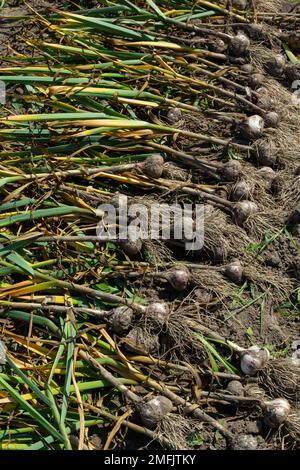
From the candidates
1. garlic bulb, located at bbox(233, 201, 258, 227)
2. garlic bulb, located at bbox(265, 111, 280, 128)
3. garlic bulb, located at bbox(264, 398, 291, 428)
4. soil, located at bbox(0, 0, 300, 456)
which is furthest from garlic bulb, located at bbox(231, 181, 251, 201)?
garlic bulb, located at bbox(264, 398, 291, 428)

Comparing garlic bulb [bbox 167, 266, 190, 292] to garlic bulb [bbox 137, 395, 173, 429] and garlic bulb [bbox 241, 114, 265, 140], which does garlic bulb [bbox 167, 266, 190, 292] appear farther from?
garlic bulb [bbox 241, 114, 265, 140]

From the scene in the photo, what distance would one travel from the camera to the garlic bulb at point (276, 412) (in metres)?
2.35

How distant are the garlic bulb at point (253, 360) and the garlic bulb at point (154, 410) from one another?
0.90ft

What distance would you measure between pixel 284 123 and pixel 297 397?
1183mm

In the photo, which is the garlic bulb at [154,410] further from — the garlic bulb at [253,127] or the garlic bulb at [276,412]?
the garlic bulb at [253,127]

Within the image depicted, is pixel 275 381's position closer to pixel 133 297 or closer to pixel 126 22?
pixel 133 297

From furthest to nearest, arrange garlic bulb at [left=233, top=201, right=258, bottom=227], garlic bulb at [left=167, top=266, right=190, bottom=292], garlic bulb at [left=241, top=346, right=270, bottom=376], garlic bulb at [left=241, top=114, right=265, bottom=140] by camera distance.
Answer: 1. garlic bulb at [left=241, top=114, right=265, bottom=140]
2. garlic bulb at [left=233, top=201, right=258, bottom=227]
3. garlic bulb at [left=167, top=266, right=190, bottom=292]
4. garlic bulb at [left=241, top=346, right=270, bottom=376]

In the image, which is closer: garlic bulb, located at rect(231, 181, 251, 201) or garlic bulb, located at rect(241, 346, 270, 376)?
garlic bulb, located at rect(241, 346, 270, 376)

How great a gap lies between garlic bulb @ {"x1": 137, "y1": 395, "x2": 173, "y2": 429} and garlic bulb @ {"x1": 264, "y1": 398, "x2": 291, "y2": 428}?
0.30 meters

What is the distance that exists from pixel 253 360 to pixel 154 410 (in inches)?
14.0

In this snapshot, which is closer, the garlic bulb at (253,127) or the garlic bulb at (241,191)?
the garlic bulb at (241,191)

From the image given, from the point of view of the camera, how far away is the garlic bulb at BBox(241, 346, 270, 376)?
8.04ft

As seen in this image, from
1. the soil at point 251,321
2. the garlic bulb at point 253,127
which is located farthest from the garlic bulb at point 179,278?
the garlic bulb at point 253,127

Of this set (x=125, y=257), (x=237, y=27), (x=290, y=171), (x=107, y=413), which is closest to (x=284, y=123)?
(x=290, y=171)
